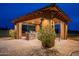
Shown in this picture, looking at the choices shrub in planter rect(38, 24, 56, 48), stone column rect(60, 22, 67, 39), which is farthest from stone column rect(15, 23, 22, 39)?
stone column rect(60, 22, 67, 39)

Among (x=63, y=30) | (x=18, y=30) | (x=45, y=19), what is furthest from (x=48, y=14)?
(x=18, y=30)

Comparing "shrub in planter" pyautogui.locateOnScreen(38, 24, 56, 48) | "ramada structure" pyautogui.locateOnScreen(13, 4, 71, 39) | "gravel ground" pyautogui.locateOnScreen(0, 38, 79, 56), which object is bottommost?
"gravel ground" pyautogui.locateOnScreen(0, 38, 79, 56)

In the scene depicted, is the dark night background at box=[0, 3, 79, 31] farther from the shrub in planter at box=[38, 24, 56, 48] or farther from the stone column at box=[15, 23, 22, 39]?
the shrub in planter at box=[38, 24, 56, 48]

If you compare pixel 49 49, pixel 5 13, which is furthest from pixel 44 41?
pixel 5 13

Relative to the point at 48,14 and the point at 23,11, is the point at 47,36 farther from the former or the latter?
the point at 23,11

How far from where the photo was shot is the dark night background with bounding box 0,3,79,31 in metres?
4.32

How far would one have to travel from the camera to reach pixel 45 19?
434cm

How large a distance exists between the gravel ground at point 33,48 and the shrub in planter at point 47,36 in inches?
2.3

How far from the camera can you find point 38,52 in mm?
4359

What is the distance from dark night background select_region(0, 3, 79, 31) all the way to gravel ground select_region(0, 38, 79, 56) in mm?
230

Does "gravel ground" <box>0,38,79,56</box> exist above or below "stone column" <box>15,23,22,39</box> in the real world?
below

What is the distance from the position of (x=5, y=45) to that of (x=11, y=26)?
0.29m

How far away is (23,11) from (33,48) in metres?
0.56

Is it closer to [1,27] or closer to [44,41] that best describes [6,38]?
[1,27]
